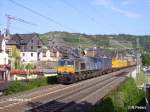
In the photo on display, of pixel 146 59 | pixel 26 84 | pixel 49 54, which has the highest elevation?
pixel 49 54

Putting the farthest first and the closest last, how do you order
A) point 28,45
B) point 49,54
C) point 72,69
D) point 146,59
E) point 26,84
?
point 146,59 → point 49,54 → point 28,45 → point 72,69 → point 26,84

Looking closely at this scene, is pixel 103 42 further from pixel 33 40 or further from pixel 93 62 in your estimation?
pixel 93 62

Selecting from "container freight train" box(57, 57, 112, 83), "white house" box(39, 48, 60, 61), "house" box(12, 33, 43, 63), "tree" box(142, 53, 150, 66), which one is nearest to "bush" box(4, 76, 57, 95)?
"container freight train" box(57, 57, 112, 83)

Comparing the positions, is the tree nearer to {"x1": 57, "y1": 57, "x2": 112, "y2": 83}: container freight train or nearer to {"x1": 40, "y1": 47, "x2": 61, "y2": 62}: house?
{"x1": 40, "y1": 47, "x2": 61, "y2": 62}: house

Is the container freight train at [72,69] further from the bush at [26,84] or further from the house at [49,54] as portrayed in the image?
the house at [49,54]

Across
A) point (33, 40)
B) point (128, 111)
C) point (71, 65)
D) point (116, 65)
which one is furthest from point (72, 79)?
point (33, 40)

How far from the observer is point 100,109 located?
18.1 meters

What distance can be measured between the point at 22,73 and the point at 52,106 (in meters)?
33.6

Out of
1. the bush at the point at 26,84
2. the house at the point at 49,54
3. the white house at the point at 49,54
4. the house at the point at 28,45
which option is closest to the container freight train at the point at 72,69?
the bush at the point at 26,84

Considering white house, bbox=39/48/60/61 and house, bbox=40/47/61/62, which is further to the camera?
house, bbox=40/47/61/62

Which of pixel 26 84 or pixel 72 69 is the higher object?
pixel 72 69

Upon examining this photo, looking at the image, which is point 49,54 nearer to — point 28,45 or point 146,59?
point 28,45

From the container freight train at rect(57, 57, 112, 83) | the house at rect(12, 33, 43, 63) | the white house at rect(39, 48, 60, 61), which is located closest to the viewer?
the container freight train at rect(57, 57, 112, 83)

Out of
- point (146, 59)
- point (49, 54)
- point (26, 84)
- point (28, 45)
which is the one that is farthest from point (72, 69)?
point (146, 59)
